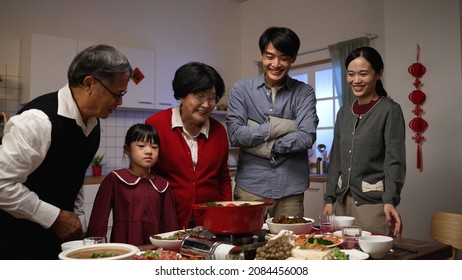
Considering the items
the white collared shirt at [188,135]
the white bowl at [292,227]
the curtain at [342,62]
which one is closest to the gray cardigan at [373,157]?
the white bowl at [292,227]

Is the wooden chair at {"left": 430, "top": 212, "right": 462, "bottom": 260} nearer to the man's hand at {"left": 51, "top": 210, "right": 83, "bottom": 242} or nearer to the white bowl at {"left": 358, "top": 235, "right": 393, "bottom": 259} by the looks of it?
the white bowl at {"left": 358, "top": 235, "right": 393, "bottom": 259}

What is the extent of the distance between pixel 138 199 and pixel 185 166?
0.79 ft

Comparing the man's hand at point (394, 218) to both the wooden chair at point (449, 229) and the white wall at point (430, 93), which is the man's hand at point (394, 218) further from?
the white wall at point (430, 93)

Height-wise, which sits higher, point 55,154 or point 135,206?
point 55,154

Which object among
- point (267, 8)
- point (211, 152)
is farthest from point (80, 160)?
point (267, 8)

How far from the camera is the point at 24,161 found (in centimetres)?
124

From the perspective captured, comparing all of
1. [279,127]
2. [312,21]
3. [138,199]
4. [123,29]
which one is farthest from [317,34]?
[138,199]

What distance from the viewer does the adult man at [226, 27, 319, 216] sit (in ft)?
6.20

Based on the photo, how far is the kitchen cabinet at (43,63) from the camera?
3.56 m

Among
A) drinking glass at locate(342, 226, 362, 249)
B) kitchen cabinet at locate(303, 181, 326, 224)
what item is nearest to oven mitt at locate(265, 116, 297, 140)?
drinking glass at locate(342, 226, 362, 249)

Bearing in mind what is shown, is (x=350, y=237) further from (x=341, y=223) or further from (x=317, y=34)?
(x=317, y=34)

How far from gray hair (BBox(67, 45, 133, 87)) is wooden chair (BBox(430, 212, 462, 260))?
58.6 inches

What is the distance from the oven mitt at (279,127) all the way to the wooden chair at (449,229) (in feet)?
2.48

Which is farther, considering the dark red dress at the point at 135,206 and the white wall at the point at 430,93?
the white wall at the point at 430,93
